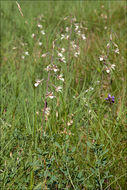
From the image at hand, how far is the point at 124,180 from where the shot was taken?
1572 mm

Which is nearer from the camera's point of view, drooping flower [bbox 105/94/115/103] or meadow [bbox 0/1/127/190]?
meadow [bbox 0/1/127/190]

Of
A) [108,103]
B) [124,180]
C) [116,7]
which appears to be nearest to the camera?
[124,180]

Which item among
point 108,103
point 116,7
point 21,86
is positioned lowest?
point 108,103

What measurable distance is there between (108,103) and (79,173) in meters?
0.89

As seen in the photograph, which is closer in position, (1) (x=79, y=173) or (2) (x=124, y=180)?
(1) (x=79, y=173)

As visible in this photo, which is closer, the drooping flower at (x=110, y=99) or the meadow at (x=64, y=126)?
the meadow at (x=64, y=126)

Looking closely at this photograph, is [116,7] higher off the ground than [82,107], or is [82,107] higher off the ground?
[116,7]

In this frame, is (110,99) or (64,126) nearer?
(64,126)

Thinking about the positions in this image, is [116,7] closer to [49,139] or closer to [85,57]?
[85,57]

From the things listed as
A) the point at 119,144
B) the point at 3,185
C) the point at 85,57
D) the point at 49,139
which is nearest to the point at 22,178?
the point at 3,185

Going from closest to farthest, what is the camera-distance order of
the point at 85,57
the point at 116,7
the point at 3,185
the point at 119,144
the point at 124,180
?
1. the point at 3,185
2. the point at 124,180
3. the point at 119,144
4. the point at 85,57
5. the point at 116,7

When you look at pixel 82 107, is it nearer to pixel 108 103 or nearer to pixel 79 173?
pixel 108 103

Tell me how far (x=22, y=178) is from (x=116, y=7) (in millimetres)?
4037

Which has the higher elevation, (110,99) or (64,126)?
(110,99)
